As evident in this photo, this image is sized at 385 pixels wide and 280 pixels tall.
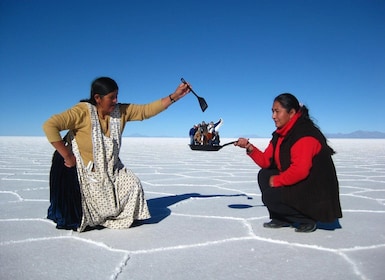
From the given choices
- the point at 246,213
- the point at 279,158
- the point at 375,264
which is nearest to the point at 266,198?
the point at 279,158

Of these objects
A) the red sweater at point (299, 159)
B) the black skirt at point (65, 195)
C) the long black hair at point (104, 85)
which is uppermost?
the long black hair at point (104, 85)

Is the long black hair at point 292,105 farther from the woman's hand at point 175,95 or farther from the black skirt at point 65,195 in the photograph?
the black skirt at point 65,195

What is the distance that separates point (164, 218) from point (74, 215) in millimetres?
699

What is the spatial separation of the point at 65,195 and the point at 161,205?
3.62 feet

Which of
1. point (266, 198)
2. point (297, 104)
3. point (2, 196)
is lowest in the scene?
point (2, 196)

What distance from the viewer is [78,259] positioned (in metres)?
1.83

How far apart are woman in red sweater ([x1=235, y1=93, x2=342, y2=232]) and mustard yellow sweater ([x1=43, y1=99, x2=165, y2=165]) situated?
2.89 ft

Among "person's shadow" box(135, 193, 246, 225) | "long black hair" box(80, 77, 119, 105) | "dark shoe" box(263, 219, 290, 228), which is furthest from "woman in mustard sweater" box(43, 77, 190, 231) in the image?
"dark shoe" box(263, 219, 290, 228)

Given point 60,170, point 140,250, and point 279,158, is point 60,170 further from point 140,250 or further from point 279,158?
point 279,158

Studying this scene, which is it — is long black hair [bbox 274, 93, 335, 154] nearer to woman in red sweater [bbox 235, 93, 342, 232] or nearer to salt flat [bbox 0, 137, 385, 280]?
woman in red sweater [bbox 235, 93, 342, 232]

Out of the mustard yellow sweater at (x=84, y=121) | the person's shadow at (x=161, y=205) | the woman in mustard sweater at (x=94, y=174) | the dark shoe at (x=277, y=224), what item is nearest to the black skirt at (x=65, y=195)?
the woman in mustard sweater at (x=94, y=174)

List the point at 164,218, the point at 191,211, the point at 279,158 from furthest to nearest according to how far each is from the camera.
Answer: the point at 191,211 → the point at 164,218 → the point at 279,158

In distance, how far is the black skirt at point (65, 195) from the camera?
2.37 metres

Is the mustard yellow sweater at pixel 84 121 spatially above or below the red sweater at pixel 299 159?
above
